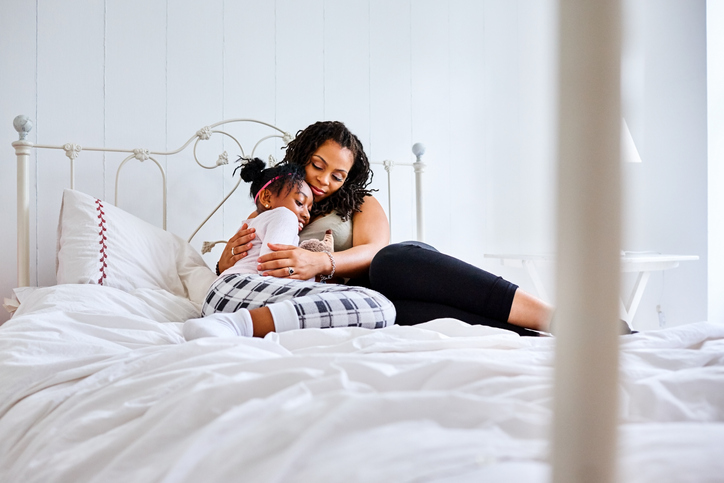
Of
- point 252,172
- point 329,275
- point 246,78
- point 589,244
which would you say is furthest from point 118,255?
point 589,244

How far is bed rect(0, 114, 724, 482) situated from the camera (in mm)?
343

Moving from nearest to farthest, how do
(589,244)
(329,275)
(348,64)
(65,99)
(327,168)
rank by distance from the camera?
1. (589,244)
2. (329,275)
3. (327,168)
4. (65,99)
5. (348,64)

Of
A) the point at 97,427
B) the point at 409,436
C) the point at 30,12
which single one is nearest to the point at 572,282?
the point at 409,436

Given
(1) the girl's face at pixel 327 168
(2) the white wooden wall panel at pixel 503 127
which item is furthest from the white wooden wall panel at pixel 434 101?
(1) the girl's face at pixel 327 168

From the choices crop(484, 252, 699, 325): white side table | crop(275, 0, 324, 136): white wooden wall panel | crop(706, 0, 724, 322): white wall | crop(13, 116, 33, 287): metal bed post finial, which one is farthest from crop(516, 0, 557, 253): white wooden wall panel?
crop(13, 116, 33, 287): metal bed post finial

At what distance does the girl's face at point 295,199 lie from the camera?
1469mm

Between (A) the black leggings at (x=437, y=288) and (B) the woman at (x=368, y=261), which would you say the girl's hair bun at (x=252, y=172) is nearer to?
(B) the woman at (x=368, y=261)

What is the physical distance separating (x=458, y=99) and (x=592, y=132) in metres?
2.45

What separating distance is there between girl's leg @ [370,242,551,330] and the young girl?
117 millimetres

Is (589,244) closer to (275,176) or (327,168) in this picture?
(275,176)

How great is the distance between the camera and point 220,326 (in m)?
0.85

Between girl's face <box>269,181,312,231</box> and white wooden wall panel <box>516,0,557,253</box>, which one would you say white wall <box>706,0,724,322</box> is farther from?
girl's face <box>269,181,312,231</box>

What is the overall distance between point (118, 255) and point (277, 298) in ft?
1.95

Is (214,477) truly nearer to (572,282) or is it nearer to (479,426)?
(479,426)
